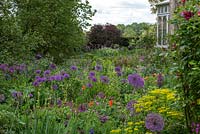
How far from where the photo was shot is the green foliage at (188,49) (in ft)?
14.1

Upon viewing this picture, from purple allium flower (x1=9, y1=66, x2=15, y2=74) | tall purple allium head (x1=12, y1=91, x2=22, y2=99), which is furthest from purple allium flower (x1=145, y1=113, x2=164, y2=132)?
purple allium flower (x1=9, y1=66, x2=15, y2=74)

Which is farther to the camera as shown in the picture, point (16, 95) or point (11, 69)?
point (11, 69)

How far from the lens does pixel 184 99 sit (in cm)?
447

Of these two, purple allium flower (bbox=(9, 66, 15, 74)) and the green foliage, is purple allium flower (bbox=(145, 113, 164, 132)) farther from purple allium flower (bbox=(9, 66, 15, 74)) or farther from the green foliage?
purple allium flower (bbox=(9, 66, 15, 74))

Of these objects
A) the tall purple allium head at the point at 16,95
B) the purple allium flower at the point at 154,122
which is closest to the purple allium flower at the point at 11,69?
the tall purple allium head at the point at 16,95

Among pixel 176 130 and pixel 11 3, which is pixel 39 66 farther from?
pixel 176 130

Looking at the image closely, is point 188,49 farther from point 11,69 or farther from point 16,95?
point 11,69

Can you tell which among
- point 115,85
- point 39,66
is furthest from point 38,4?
point 115,85

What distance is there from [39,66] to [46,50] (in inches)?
167

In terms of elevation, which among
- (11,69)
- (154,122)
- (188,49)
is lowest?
(154,122)

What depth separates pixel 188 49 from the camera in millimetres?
4387

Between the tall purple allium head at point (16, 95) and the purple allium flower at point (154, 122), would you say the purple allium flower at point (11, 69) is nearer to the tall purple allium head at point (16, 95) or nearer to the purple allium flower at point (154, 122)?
the tall purple allium head at point (16, 95)

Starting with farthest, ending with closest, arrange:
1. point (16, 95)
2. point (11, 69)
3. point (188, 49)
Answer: point (11, 69), point (16, 95), point (188, 49)

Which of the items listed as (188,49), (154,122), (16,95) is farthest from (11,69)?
(188,49)
